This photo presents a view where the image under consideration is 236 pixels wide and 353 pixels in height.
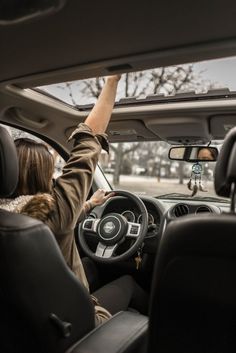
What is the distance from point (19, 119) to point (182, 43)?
1566 millimetres

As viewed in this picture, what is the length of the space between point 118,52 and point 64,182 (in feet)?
3.24

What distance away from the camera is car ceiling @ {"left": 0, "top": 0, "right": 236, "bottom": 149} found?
1901mm

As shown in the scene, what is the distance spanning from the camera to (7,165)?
1591 millimetres

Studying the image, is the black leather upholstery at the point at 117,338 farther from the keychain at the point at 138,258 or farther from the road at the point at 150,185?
the road at the point at 150,185

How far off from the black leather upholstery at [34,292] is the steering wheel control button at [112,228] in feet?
4.61

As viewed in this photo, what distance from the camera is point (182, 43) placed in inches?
84.0

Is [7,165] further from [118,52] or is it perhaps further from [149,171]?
[149,171]

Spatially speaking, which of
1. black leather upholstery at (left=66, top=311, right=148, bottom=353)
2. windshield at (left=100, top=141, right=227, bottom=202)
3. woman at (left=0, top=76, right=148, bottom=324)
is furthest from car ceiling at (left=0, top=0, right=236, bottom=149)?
black leather upholstery at (left=66, top=311, right=148, bottom=353)

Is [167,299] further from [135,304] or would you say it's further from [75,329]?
[135,304]

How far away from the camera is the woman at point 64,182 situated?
169 centimetres

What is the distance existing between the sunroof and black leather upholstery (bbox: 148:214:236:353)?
141 cm

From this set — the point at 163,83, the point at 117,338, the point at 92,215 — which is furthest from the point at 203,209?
the point at 117,338

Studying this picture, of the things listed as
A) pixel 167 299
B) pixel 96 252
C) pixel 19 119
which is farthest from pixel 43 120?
pixel 167 299

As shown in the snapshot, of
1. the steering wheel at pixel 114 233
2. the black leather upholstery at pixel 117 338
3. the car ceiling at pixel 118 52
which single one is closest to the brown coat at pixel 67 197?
the black leather upholstery at pixel 117 338
